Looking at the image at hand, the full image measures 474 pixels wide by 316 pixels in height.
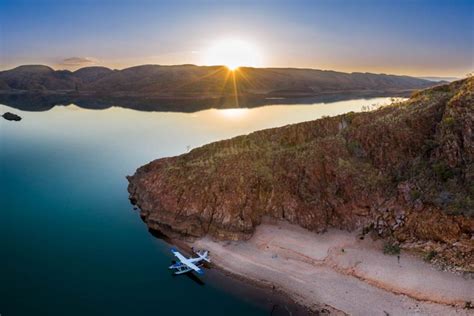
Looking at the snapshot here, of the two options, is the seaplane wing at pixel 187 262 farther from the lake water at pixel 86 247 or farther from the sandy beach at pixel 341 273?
the sandy beach at pixel 341 273

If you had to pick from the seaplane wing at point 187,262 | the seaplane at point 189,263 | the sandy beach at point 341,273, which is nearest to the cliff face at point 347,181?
the sandy beach at point 341,273

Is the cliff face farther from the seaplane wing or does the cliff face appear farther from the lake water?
the lake water

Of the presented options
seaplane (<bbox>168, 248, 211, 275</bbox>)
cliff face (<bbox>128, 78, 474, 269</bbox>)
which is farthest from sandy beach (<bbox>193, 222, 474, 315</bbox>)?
cliff face (<bbox>128, 78, 474, 269</bbox>)

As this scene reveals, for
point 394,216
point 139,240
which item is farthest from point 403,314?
point 139,240

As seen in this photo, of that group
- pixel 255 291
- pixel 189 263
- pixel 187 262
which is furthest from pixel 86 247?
pixel 255 291

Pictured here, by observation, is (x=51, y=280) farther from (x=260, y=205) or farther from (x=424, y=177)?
(x=424, y=177)

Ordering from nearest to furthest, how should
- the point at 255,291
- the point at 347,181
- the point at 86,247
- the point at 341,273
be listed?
the point at 255,291 → the point at 341,273 → the point at 86,247 → the point at 347,181

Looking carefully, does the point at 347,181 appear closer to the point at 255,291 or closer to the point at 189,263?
the point at 255,291
